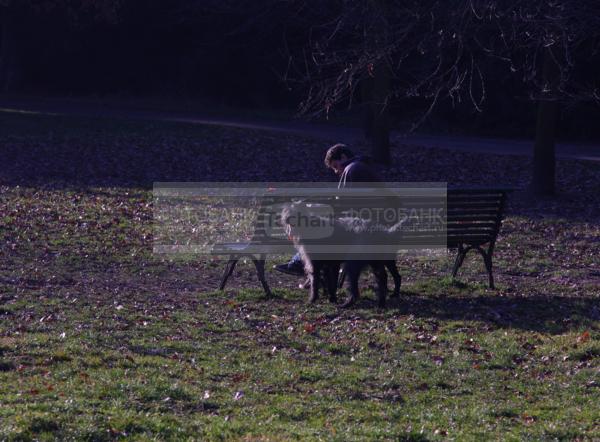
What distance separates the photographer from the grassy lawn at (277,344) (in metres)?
5.61

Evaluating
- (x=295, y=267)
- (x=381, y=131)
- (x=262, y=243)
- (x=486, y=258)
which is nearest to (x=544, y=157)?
(x=381, y=131)

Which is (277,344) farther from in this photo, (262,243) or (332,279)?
(262,243)

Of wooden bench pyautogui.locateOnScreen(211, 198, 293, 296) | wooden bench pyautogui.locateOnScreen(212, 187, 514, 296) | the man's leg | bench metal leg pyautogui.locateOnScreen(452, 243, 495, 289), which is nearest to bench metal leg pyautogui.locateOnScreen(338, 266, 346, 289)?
wooden bench pyautogui.locateOnScreen(212, 187, 514, 296)

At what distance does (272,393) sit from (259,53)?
1119 inches

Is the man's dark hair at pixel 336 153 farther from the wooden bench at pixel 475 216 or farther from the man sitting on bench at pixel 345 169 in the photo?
the wooden bench at pixel 475 216

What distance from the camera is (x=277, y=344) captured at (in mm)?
7781

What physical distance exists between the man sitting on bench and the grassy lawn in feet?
0.91

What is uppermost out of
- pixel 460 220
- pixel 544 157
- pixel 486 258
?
pixel 544 157

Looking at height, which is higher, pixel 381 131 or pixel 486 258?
pixel 381 131

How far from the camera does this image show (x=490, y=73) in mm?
25406

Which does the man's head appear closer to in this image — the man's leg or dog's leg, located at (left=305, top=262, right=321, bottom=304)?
the man's leg

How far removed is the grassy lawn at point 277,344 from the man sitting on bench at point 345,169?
0.91 feet

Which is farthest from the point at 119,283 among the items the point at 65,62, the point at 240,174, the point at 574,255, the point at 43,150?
the point at 65,62

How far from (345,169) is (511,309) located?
2181 mm
